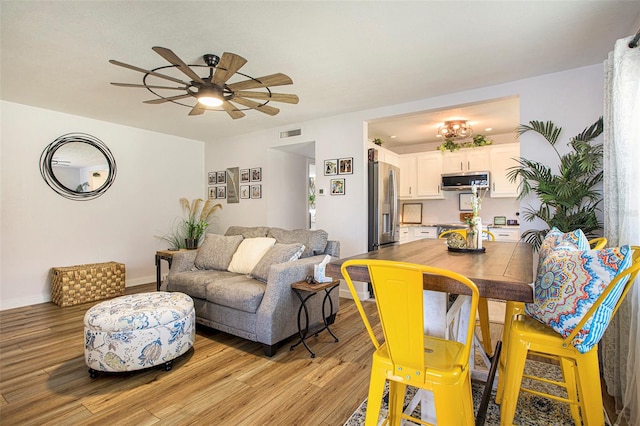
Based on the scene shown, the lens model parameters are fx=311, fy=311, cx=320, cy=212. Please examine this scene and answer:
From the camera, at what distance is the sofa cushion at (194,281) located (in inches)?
120

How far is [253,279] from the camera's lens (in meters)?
3.06

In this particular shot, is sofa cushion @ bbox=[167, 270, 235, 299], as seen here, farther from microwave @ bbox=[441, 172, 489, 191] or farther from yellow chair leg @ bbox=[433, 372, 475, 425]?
microwave @ bbox=[441, 172, 489, 191]

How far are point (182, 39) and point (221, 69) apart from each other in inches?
18.7

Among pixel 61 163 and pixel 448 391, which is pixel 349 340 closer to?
pixel 448 391

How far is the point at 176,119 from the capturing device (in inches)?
181

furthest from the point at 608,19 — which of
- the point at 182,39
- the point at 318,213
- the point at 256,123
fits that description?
the point at 256,123

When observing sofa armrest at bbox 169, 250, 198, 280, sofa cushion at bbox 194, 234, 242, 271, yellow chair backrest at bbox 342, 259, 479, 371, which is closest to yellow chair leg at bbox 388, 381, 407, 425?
yellow chair backrest at bbox 342, 259, 479, 371

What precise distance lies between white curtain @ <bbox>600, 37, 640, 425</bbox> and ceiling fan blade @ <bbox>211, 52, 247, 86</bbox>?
7.69 ft

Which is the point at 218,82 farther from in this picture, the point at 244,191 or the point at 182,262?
the point at 244,191

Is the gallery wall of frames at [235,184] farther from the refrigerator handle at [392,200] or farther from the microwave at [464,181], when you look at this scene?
the microwave at [464,181]

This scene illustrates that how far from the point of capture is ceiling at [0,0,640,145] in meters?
2.09

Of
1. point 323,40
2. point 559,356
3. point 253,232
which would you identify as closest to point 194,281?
point 253,232

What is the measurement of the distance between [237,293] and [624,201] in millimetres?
2763

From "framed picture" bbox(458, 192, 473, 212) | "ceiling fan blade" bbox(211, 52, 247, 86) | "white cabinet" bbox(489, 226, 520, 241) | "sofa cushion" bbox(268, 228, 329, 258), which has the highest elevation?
"ceiling fan blade" bbox(211, 52, 247, 86)
